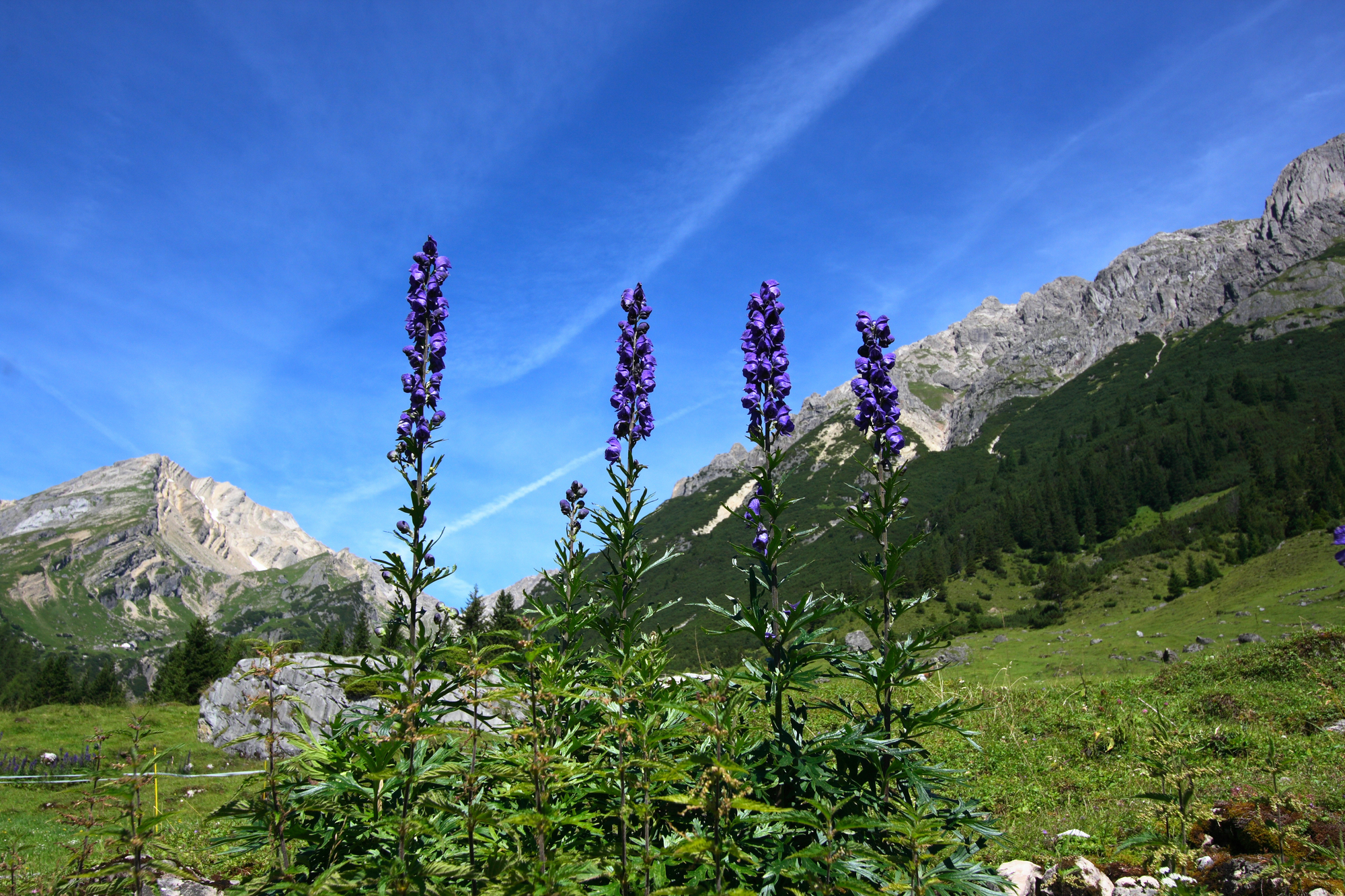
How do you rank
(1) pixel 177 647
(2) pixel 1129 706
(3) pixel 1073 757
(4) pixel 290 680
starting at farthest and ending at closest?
(1) pixel 177 647 < (4) pixel 290 680 < (2) pixel 1129 706 < (3) pixel 1073 757

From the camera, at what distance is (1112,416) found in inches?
7219

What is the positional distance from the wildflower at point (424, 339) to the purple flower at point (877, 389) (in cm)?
469

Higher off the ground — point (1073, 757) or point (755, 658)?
point (755, 658)

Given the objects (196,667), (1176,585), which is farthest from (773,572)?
(1176,585)

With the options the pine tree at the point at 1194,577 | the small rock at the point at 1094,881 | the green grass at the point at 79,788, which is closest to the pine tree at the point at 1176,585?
the pine tree at the point at 1194,577

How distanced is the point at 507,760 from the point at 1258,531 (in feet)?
388

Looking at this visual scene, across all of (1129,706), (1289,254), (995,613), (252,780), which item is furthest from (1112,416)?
(252,780)

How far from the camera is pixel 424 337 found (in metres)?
7.65

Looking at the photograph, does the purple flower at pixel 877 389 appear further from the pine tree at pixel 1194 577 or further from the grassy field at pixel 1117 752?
the pine tree at pixel 1194 577

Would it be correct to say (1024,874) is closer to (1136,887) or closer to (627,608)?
(1136,887)

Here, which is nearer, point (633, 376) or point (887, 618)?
point (887, 618)

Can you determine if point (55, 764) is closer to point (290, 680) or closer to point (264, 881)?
point (290, 680)

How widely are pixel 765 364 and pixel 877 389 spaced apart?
1.13m

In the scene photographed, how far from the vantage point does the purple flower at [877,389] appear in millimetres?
6078
